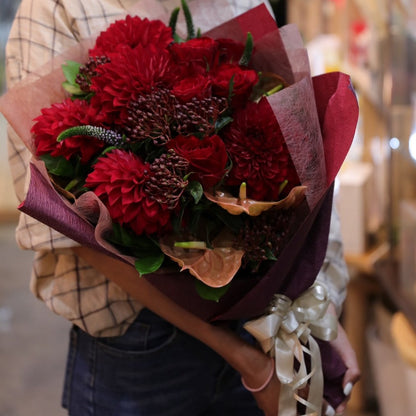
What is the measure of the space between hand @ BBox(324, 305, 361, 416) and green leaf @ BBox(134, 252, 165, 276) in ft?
1.12

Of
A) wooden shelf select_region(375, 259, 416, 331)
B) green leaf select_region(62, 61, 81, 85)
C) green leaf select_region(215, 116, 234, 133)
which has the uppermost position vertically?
green leaf select_region(62, 61, 81, 85)

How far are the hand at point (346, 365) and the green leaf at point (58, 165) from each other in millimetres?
495

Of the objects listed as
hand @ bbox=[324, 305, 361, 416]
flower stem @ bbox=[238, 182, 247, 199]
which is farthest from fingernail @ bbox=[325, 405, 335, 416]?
flower stem @ bbox=[238, 182, 247, 199]

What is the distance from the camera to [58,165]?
34.9 inches

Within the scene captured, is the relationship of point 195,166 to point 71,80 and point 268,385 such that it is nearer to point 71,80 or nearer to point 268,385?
point 71,80

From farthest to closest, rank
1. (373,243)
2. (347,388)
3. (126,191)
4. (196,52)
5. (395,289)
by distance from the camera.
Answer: (373,243) → (395,289) → (347,388) → (196,52) → (126,191)

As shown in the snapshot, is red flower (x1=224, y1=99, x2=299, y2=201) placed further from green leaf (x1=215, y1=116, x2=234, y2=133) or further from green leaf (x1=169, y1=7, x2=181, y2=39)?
green leaf (x1=169, y1=7, x2=181, y2=39)

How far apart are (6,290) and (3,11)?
323 centimetres

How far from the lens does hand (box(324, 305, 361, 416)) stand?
3.41 ft

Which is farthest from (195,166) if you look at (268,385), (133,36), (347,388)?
(347,388)

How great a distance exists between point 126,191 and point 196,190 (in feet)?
0.30

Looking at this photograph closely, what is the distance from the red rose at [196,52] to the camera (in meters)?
0.93

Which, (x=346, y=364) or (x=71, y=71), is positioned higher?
(x=71, y=71)

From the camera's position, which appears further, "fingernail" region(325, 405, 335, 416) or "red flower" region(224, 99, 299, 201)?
"fingernail" region(325, 405, 335, 416)
